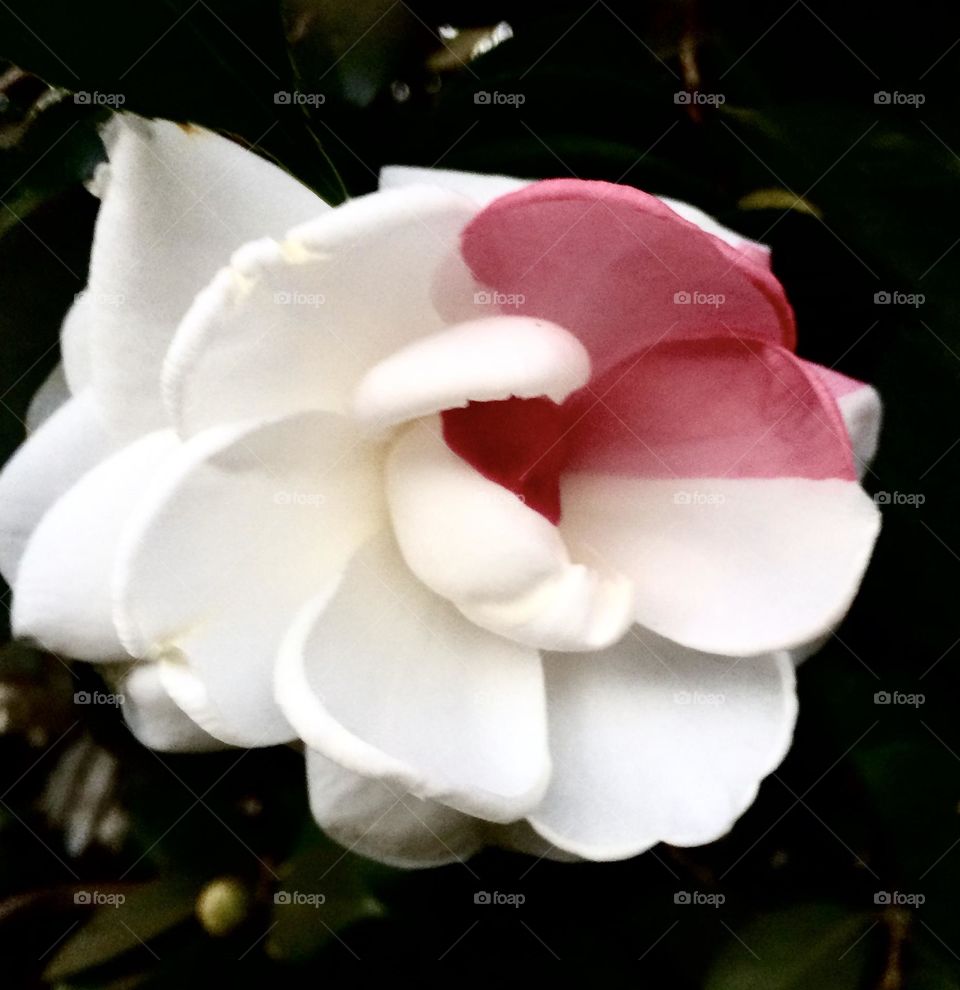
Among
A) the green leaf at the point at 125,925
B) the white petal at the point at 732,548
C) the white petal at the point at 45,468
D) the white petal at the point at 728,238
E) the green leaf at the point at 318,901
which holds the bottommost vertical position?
the green leaf at the point at 318,901

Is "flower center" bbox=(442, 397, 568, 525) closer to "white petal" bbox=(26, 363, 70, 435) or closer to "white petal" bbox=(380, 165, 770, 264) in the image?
"white petal" bbox=(380, 165, 770, 264)

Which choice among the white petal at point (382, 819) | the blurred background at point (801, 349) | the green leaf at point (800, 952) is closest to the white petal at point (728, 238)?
the blurred background at point (801, 349)

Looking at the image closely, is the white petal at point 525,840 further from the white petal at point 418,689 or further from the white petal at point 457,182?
the white petal at point 457,182

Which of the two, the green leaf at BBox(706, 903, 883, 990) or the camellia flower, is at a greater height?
the camellia flower

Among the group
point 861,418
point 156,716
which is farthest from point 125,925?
point 861,418

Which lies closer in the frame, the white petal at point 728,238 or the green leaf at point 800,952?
the white petal at point 728,238

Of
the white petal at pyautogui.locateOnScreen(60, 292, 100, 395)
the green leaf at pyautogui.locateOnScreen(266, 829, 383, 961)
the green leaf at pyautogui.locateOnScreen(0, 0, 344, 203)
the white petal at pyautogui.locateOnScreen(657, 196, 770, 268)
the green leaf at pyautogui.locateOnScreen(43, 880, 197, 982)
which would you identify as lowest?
the green leaf at pyautogui.locateOnScreen(266, 829, 383, 961)

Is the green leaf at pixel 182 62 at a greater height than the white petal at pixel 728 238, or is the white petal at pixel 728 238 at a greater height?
the green leaf at pixel 182 62

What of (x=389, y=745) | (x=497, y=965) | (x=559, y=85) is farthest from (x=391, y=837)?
(x=559, y=85)

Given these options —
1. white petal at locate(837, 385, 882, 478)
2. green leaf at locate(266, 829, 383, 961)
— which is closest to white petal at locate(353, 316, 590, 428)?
white petal at locate(837, 385, 882, 478)
